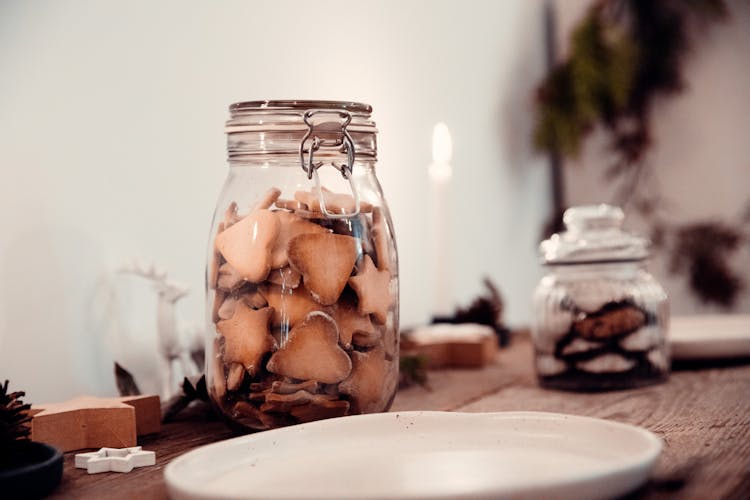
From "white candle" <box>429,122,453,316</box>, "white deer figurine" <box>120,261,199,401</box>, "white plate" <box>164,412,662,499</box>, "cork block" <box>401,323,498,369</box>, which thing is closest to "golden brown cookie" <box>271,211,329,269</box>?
"white plate" <box>164,412,662,499</box>

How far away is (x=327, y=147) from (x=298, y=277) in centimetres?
Result: 10

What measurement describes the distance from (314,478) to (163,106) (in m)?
0.54

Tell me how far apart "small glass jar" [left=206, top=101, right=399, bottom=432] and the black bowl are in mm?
144

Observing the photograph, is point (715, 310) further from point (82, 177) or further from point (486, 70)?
point (82, 177)

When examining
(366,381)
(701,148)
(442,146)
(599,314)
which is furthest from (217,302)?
(701,148)

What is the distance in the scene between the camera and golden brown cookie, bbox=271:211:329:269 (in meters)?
0.63

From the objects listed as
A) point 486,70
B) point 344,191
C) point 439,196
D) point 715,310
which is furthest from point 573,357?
point 715,310

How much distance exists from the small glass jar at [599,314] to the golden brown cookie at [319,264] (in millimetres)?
362

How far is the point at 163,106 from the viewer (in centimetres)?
93

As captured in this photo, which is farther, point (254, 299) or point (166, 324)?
point (166, 324)

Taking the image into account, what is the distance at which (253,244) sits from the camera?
634 millimetres

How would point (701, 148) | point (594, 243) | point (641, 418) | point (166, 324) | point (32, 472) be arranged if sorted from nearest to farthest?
1. point (32, 472)
2. point (641, 418)
3. point (166, 324)
4. point (594, 243)
5. point (701, 148)

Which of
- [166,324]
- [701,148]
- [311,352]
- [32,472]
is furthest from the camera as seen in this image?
[701,148]

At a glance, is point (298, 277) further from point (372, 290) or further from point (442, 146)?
point (442, 146)
